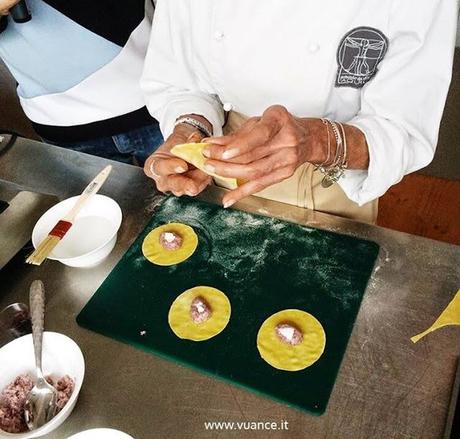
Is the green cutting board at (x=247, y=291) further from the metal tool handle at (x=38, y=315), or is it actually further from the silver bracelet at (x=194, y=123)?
the silver bracelet at (x=194, y=123)

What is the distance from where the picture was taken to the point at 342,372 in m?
0.99

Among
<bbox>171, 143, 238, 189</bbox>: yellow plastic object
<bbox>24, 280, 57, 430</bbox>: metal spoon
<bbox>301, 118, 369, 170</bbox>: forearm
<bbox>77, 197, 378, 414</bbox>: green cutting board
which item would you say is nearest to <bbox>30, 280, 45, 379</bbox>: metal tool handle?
<bbox>24, 280, 57, 430</bbox>: metal spoon

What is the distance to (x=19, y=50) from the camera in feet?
5.08

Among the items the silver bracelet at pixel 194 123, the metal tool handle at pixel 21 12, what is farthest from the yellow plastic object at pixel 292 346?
the metal tool handle at pixel 21 12

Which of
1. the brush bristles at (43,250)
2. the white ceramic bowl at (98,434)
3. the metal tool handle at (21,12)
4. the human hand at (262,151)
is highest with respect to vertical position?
the metal tool handle at (21,12)

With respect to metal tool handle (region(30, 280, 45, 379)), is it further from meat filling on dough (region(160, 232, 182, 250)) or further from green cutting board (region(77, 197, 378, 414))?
meat filling on dough (region(160, 232, 182, 250))

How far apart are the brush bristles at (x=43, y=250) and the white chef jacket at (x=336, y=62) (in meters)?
0.42

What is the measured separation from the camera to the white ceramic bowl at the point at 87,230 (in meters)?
1.24

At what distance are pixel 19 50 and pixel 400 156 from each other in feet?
3.99

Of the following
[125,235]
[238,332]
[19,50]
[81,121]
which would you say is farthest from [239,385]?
[19,50]

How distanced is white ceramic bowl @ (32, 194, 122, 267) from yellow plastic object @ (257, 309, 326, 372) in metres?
0.47

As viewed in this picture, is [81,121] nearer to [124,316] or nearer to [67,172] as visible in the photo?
[67,172]

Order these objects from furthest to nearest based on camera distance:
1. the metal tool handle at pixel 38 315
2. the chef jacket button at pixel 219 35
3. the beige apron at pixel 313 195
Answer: the beige apron at pixel 313 195, the chef jacket button at pixel 219 35, the metal tool handle at pixel 38 315

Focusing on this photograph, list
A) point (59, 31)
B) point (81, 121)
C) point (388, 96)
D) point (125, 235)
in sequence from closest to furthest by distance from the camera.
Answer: point (388, 96) → point (125, 235) → point (59, 31) → point (81, 121)
